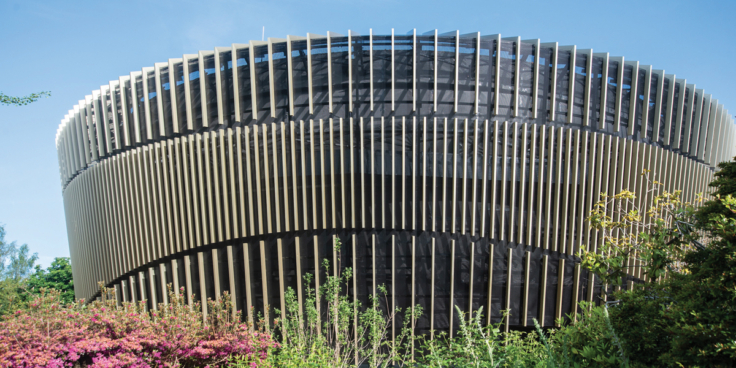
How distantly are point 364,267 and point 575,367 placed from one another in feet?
19.7

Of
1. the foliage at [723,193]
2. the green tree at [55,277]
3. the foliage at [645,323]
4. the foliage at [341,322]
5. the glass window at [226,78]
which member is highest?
the glass window at [226,78]

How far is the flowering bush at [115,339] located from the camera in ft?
23.5

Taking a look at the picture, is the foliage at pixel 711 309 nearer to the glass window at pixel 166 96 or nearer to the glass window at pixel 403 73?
the glass window at pixel 403 73

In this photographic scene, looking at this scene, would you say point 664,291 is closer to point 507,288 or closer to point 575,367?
point 575,367

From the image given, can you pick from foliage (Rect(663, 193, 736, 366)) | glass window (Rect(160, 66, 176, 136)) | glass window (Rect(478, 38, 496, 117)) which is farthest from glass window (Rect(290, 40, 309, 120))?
foliage (Rect(663, 193, 736, 366))

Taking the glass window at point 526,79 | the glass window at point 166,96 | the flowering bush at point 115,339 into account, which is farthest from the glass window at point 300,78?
the glass window at point 526,79

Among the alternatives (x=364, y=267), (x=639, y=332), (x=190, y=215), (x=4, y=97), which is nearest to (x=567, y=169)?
(x=364, y=267)

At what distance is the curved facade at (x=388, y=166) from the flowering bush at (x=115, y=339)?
5.65ft

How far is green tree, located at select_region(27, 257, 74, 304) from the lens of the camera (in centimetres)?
2930

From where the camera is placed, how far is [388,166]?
1000 centimetres

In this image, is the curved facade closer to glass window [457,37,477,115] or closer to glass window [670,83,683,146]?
glass window [457,37,477,115]

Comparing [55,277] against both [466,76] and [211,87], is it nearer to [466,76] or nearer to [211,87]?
[211,87]

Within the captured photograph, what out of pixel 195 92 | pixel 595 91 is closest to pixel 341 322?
pixel 195 92

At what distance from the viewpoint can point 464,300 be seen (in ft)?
33.6
